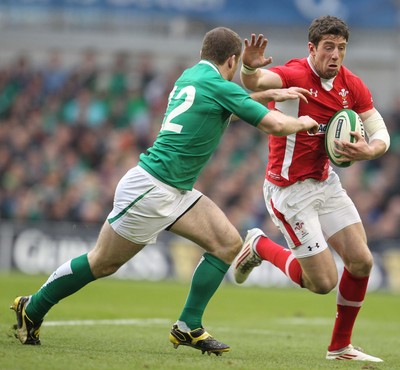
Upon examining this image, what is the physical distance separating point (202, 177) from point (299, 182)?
39.5ft

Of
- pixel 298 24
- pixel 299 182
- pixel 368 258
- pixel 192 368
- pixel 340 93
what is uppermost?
pixel 298 24

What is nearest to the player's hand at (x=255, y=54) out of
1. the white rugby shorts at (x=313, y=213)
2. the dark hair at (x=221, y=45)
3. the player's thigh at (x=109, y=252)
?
the dark hair at (x=221, y=45)

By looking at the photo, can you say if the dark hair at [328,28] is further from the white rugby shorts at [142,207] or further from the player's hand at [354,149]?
the white rugby shorts at [142,207]

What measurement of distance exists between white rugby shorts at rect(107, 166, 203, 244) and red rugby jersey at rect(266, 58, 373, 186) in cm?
114

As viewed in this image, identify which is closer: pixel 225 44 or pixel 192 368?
pixel 192 368

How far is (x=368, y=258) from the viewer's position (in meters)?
8.07

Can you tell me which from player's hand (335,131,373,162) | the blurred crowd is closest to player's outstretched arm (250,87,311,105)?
player's hand (335,131,373,162)

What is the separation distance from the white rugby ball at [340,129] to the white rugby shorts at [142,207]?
129cm

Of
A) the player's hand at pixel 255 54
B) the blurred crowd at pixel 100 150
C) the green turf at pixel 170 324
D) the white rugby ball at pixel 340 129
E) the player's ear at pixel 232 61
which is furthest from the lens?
the blurred crowd at pixel 100 150

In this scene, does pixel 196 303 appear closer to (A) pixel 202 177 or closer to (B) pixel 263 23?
(A) pixel 202 177

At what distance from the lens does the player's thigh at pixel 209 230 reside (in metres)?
7.60

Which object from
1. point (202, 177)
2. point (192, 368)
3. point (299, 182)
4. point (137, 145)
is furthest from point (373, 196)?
point (192, 368)

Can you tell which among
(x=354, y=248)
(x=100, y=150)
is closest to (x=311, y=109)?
(x=354, y=248)

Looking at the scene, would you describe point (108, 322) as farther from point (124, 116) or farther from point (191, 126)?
point (124, 116)
